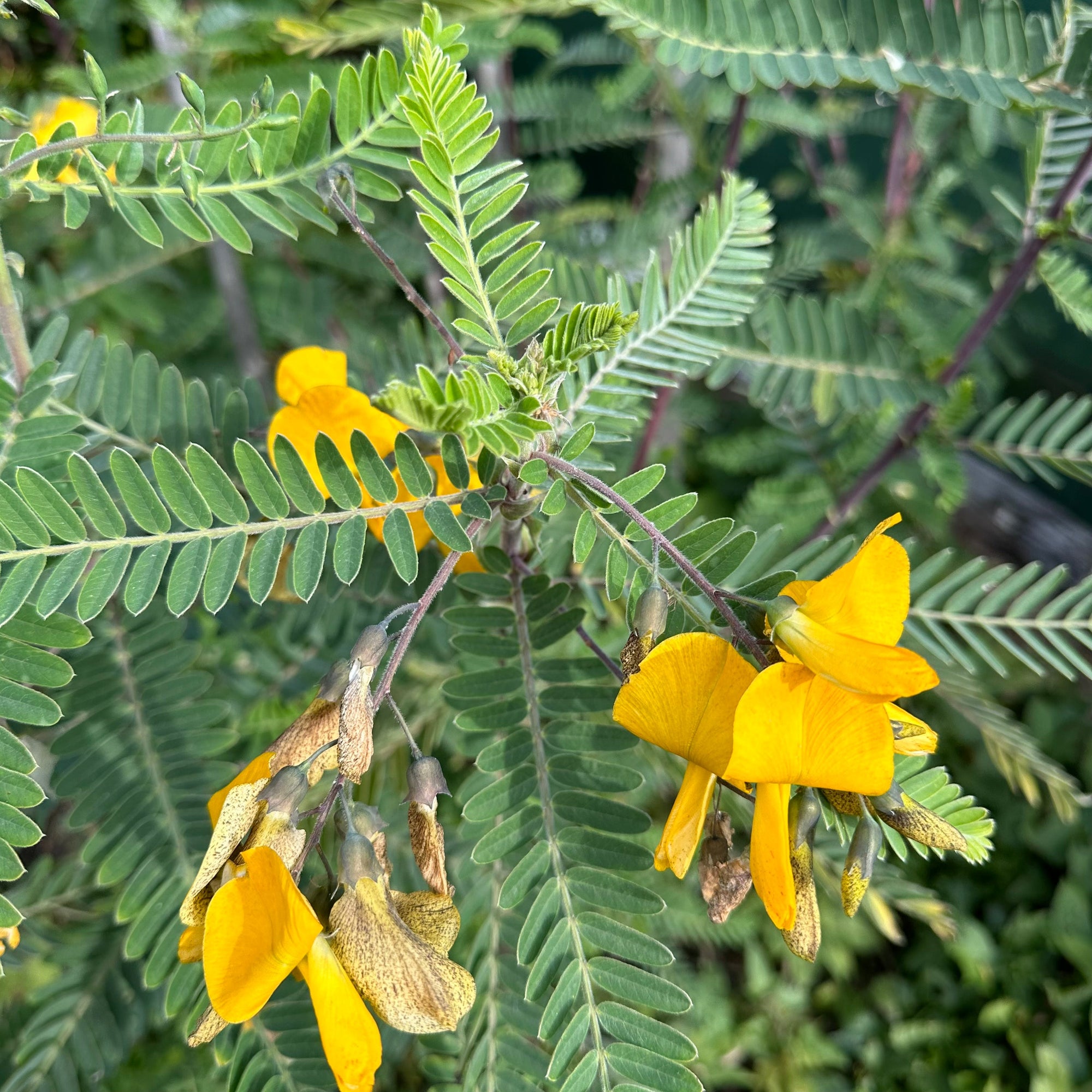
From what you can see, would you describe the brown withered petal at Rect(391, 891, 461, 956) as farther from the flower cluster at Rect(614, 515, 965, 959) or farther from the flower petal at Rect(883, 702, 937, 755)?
the flower petal at Rect(883, 702, 937, 755)

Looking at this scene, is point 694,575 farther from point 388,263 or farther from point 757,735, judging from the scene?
point 388,263

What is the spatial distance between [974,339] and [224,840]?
1.03 metres

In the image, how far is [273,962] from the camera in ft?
1.51

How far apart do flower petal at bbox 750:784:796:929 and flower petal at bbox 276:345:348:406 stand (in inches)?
18.1

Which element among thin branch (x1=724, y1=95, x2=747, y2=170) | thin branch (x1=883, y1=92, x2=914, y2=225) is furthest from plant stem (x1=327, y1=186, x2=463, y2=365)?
thin branch (x1=883, y1=92, x2=914, y2=225)

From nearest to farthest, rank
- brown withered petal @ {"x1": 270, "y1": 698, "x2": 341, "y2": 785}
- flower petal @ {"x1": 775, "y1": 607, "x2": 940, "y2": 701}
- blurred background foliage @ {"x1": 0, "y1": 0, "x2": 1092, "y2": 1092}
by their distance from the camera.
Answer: flower petal @ {"x1": 775, "y1": 607, "x2": 940, "y2": 701}
brown withered petal @ {"x1": 270, "y1": 698, "x2": 341, "y2": 785}
blurred background foliage @ {"x1": 0, "y1": 0, "x2": 1092, "y2": 1092}

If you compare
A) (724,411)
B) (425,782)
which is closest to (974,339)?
(425,782)

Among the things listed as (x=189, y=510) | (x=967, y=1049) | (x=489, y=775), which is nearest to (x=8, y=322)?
(x=189, y=510)

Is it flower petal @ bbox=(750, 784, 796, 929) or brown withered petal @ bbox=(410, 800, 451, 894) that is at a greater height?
flower petal @ bbox=(750, 784, 796, 929)

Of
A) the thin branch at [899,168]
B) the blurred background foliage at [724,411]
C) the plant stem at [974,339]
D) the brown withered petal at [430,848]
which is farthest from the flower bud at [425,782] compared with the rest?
the thin branch at [899,168]

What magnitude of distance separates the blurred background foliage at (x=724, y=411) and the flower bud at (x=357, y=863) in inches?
18.1

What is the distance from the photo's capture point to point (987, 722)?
1.01 m

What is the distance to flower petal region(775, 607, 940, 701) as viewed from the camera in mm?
413

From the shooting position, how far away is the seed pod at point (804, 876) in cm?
50
